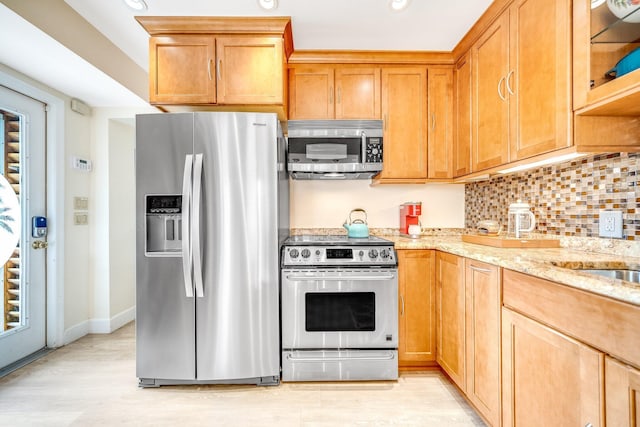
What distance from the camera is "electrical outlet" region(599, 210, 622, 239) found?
→ 1.47 meters

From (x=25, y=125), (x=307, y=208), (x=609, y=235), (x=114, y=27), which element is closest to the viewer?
(x=609, y=235)

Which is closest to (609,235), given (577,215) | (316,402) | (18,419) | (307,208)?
(577,215)

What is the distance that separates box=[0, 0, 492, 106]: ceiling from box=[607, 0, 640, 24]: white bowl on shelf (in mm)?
805

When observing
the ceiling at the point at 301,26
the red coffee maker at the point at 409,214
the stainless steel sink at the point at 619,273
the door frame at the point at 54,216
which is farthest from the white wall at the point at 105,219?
the stainless steel sink at the point at 619,273

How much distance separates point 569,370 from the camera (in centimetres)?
103

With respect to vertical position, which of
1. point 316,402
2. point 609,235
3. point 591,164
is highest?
point 591,164

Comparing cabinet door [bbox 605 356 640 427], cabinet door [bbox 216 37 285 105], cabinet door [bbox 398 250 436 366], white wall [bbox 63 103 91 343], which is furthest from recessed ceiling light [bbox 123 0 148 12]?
cabinet door [bbox 605 356 640 427]

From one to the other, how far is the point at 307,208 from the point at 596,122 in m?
2.07

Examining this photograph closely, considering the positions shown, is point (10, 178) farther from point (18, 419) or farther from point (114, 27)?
point (18, 419)

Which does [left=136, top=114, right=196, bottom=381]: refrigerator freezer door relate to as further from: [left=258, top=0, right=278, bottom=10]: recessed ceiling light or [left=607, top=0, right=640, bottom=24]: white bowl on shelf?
[left=607, top=0, right=640, bottom=24]: white bowl on shelf

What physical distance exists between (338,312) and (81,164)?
271 cm

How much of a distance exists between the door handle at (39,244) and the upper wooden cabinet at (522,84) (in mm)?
3477

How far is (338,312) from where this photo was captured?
81.6 inches

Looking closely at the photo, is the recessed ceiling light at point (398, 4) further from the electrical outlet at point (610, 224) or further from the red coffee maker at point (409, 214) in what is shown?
the electrical outlet at point (610, 224)
